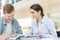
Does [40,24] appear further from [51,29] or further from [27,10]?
[27,10]

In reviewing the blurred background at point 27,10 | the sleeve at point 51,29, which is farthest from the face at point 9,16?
the blurred background at point 27,10

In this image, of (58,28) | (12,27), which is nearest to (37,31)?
(12,27)

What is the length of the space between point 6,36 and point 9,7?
0.61 m

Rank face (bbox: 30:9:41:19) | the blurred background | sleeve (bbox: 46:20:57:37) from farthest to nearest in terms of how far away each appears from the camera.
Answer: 1. the blurred background
2. face (bbox: 30:9:41:19)
3. sleeve (bbox: 46:20:57:37)

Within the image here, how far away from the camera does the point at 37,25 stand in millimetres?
2311

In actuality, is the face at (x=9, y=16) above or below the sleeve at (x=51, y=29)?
above

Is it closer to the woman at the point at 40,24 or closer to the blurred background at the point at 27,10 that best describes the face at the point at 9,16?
the woman at the point at 40,24

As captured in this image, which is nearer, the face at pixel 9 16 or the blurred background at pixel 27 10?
the face at pixel 9 16

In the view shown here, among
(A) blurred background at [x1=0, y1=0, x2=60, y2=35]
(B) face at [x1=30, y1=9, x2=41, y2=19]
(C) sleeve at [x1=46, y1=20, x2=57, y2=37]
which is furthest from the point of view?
(A) blurred background at [x1=0, y1=0, x2=60, y2=35]

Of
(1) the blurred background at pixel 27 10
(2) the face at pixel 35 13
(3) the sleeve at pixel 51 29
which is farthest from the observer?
(1) the blurred background at pixel 27 10

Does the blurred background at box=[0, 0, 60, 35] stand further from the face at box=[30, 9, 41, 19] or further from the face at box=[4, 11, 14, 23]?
the face at box=[4, 11, 14, 23]

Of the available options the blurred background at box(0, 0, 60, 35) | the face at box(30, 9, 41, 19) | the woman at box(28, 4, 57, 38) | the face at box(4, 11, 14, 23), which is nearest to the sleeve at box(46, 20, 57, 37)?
the woman at box(28, 4, 57, 38)

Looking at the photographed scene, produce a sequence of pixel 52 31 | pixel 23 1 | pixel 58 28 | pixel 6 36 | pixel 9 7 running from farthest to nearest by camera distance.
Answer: pixel 23 1
pixel 58 28
pixel 9 7
pixel 52 31
pixel 6 36

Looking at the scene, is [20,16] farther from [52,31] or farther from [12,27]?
[52,31]
